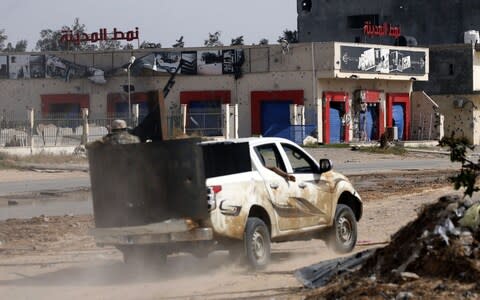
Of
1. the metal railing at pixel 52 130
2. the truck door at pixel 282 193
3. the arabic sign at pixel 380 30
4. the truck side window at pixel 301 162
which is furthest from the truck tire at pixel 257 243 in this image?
the arabic sign at pixel 380 30

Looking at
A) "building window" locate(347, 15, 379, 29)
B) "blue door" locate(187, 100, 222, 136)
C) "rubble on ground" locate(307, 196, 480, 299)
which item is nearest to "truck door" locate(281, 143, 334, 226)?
"rubble on ground" locate(307, 196, 480, 299)

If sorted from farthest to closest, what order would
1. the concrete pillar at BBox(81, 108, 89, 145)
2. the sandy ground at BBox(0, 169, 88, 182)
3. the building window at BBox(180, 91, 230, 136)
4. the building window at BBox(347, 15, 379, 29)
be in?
the building window at BBox(347, 15, 379, 29) → the building window at BBox(180, 91, 230, 136) → the concrete pillar at BBox(81, 108, 89, 145) → the sandy ground at BBox(0, 169, 88, 182)

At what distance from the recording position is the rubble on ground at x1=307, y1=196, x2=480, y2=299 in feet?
32.3

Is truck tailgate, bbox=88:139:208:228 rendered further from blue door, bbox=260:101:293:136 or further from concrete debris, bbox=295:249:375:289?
blue door, bbox=260:101:293:136

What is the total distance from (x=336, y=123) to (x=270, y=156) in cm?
4788

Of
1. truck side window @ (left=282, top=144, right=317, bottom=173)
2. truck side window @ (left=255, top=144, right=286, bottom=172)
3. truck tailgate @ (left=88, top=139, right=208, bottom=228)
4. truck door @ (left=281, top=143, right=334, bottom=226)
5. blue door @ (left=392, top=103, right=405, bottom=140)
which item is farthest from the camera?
blue door @ (left=392, top=103, right=405, bottom=140)

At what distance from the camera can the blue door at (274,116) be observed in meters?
60.5

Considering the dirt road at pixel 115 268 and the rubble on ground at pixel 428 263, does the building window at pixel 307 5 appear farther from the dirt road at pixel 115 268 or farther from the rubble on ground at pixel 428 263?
the rubble on ground at pixel 428 263

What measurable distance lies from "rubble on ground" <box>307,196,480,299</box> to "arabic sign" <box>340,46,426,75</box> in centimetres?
5009

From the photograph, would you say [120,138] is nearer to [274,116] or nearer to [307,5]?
[274,116]

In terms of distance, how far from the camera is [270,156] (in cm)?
1534

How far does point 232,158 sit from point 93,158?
1.85m

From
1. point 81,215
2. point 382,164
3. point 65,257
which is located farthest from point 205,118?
point 65,257

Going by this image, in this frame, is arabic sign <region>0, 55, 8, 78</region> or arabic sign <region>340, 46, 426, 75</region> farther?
arabic sign <region>0, 55, 8, 78</region>
